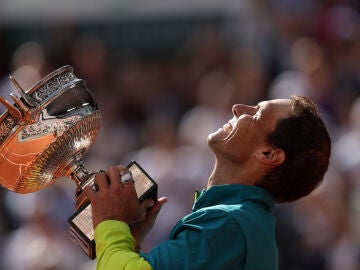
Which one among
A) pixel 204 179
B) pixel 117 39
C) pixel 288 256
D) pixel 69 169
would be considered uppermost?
pixel 69 169

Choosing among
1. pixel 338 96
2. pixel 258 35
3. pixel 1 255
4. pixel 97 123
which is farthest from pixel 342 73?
pixel 97 123

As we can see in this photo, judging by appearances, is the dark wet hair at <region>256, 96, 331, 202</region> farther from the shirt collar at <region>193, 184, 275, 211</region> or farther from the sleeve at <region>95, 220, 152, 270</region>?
the sleeve at <region>95, 220, 152, 270</region>

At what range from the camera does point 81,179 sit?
393 centimetres

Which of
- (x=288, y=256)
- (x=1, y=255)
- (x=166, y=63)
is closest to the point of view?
(x=288, y=256)

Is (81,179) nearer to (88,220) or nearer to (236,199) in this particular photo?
(88,220)

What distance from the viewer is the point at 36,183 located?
396cm

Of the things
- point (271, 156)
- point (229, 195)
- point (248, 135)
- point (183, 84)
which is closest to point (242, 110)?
point (248, 135)

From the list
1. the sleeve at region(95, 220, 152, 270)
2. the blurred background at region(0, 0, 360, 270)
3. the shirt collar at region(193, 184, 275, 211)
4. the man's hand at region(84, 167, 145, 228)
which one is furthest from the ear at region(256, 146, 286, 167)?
the blurred background at region(0, 0, 360, 270)

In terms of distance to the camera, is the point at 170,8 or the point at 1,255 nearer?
the point at 1,255

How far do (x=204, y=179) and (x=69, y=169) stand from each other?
3.63 metres

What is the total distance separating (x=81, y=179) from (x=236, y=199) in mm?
609

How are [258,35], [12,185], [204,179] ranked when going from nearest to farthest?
[12,185], [204,179], [258,35]

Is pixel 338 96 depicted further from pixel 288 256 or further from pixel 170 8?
pixel 170 8

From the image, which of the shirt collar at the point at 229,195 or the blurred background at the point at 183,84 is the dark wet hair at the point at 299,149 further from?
the blurred background at the point at 183,84
